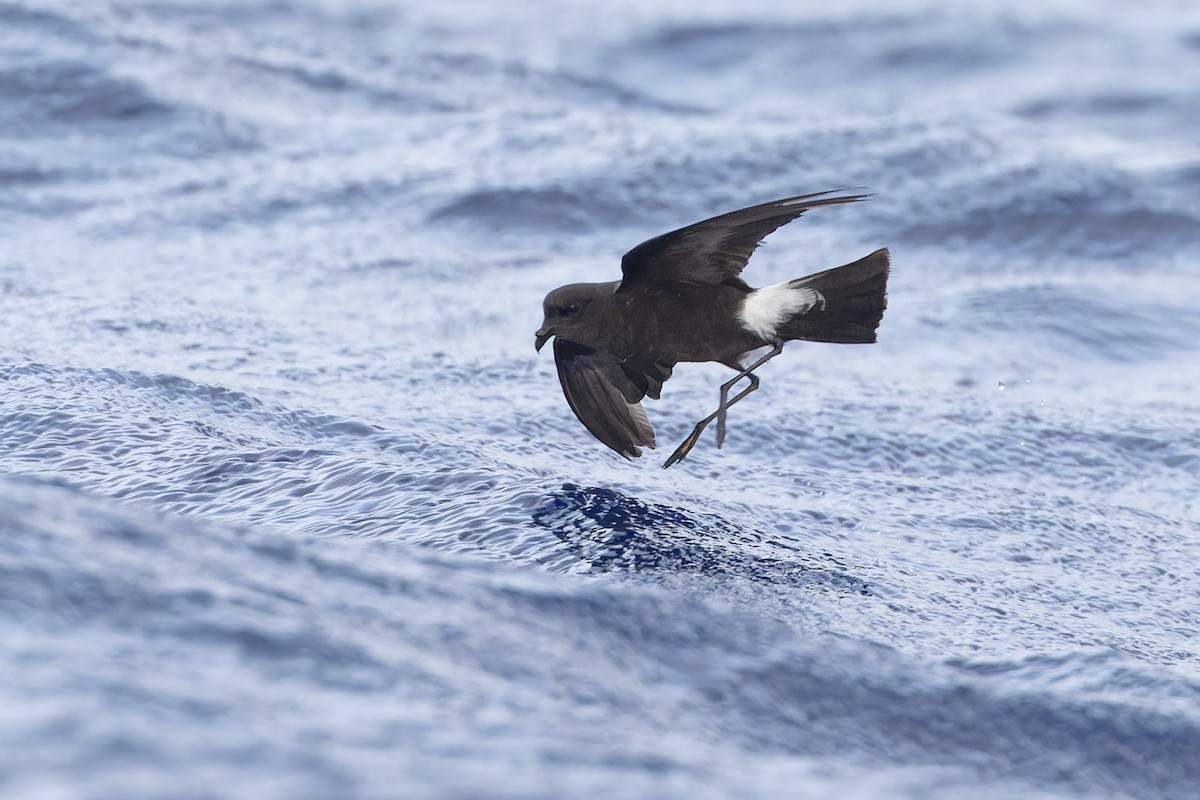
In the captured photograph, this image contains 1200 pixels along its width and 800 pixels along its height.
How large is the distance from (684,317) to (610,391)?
46 centimetres

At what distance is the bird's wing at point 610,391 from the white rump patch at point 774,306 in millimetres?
418

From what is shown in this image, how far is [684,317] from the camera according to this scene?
16.4 feet

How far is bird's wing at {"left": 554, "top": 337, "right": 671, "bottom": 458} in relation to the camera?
205 inches

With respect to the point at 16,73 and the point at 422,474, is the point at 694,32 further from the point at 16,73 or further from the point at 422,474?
the point at 422,474

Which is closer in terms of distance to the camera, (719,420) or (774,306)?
(774,306)

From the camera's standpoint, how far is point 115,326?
22.8ft

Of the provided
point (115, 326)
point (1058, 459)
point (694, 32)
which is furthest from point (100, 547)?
point (694, 32)

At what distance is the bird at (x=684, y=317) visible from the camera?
15.6 ft

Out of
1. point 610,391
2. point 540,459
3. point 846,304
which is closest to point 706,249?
point 846,304

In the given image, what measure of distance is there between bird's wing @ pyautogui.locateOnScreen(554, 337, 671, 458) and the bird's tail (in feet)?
1.91

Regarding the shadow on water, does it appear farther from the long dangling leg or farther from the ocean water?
the long dangling leg

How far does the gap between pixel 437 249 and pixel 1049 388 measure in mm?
3874

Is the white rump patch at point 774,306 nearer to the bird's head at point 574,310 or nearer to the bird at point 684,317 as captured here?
the bird at point 684,317

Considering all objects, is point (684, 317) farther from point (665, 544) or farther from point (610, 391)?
point (665, 544)
